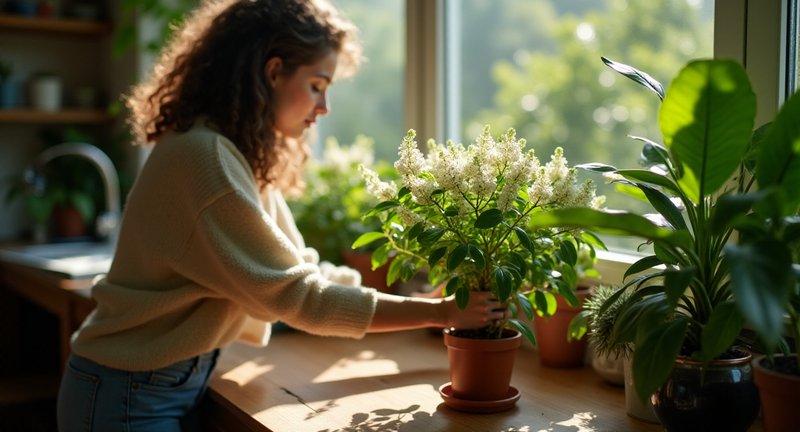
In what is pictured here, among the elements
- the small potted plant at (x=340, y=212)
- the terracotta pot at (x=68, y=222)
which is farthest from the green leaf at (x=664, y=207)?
the terracotta pot at (x=68, y=222)

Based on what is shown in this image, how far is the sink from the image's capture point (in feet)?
7.72

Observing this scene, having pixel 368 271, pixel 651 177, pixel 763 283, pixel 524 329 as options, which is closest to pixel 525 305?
pixel 524 329

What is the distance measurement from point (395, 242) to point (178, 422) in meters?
0.57

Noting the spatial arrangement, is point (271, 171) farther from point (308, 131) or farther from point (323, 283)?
point (323, 283)

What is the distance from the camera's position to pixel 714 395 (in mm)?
1047

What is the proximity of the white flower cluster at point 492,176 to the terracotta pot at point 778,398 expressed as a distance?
0.36 meters

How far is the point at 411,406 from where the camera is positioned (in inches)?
53.4

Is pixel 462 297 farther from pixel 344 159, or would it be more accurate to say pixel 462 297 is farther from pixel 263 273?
pixel 344 159

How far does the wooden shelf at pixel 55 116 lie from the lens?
330 cm

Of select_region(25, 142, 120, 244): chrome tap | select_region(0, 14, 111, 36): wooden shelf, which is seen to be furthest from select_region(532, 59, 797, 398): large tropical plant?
select_region(0, 14, 111, 36): wooden shelf

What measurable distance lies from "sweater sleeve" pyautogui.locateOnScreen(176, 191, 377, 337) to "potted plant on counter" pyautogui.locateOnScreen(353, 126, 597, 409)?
136 mm

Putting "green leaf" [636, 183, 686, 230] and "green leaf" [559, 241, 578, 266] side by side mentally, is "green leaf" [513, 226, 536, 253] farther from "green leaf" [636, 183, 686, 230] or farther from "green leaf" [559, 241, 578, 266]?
"green leaf" [636, 183, 686, 230]

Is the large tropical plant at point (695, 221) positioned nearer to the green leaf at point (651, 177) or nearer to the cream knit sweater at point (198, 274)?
the green leaf at point (651, 177)

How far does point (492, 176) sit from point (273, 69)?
59 centimetres
